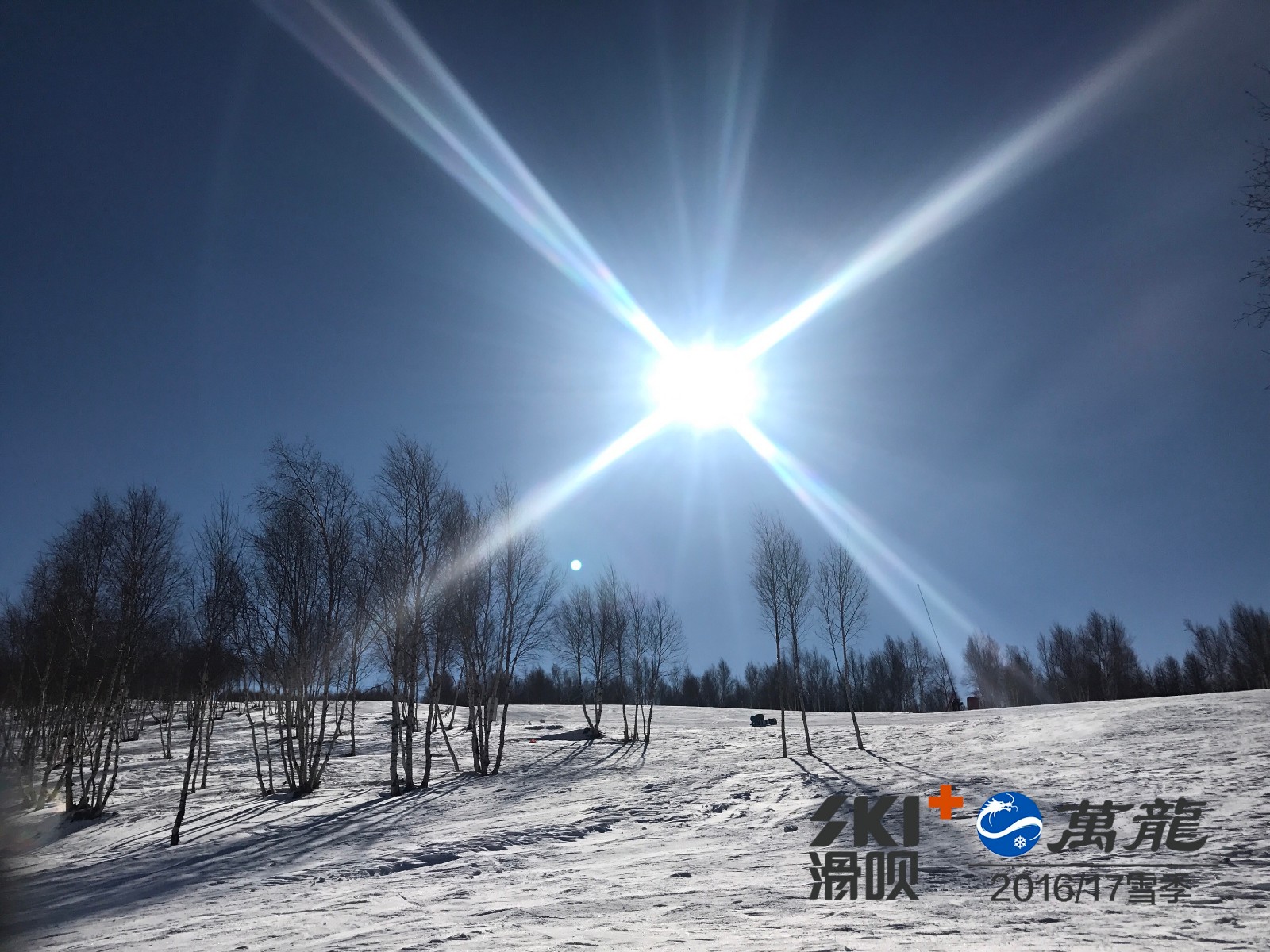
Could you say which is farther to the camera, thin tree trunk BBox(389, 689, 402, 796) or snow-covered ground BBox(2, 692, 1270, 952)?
thin tree trunk BBox(389, 689, 402, 796)

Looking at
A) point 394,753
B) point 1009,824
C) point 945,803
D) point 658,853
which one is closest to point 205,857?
point 394,753

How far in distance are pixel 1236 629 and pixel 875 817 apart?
300ft

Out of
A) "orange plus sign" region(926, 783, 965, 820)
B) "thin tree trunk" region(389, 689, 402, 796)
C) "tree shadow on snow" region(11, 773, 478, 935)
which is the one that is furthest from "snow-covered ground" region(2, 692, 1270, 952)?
"thin tree trunk" region(389, 689, 402, 796)

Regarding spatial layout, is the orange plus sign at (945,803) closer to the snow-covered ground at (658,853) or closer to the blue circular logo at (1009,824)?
the snow-covered ground at (658,853)

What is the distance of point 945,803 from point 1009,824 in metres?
1.85

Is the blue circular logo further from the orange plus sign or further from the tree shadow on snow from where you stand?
the tree shadow on snow

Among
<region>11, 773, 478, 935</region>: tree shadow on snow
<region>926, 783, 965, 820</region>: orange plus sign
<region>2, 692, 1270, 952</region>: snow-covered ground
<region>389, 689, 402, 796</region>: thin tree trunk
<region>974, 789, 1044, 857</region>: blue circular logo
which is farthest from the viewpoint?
<region>389, 689, 402, 796</region>: thin tree trunk

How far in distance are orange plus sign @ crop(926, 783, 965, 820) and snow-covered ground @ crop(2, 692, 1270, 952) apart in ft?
0.86

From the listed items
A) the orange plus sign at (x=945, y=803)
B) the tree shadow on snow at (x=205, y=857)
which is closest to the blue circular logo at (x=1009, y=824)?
the orange plus sign at (x=945, y=803)

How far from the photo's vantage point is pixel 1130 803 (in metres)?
10.0

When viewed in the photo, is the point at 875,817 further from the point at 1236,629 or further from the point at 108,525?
the point at 1236,629

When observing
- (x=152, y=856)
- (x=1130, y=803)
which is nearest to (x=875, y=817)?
(x=1130, y=803)

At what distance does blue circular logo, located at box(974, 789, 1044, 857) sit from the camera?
29.2 feet

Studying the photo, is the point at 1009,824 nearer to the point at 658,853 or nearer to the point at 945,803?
the point at 945,803
